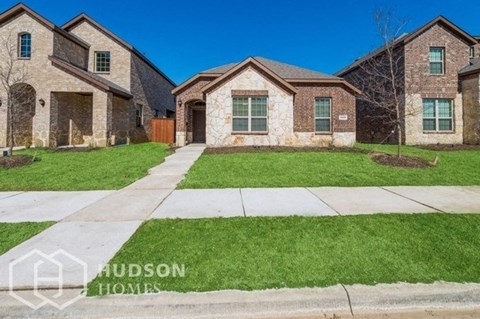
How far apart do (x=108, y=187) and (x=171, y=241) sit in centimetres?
503

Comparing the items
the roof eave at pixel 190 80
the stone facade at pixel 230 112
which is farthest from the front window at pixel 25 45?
the stone facade at pixel 230 112

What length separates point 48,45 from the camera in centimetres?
1694

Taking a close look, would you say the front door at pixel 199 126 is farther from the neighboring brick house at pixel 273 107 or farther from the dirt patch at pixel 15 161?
the dirt patch at pixel 15 161

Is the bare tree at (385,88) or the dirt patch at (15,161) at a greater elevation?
the bare tree at (385,88)

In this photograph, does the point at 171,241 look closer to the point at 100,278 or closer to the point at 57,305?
the point at 100,278

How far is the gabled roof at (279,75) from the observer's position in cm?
1543

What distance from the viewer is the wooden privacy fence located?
2241 cm

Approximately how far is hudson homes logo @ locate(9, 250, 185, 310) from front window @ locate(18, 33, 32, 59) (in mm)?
19027

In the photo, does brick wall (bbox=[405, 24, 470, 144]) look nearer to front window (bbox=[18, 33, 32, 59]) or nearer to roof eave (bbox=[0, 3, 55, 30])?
roof eave (bbox=[0, 3, 55, 30])

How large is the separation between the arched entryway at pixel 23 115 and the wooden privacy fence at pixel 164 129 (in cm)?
825

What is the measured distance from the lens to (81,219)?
5.16m

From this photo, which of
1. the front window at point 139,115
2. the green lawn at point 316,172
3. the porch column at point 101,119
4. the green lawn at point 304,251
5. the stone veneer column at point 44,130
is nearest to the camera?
the green lawn at point 304,251

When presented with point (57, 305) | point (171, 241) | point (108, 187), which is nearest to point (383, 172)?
point (171, 241)

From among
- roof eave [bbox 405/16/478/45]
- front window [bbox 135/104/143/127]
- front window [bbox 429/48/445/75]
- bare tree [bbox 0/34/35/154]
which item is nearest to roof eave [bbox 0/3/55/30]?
bare tree [bbox 0/34/35/154]
